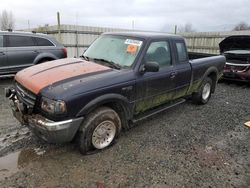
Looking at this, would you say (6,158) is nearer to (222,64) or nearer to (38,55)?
(38,55)

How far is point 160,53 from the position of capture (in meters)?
4.24

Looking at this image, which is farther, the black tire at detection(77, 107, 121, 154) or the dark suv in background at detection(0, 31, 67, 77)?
the dark suv in background at detection(0, 31, 67, 77)

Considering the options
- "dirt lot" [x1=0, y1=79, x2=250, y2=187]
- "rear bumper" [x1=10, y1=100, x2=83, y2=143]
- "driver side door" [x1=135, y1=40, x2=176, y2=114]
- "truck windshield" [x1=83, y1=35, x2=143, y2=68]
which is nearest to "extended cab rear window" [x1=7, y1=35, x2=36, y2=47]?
"dirt lot" [x1=0, y1=79, x2=250, y2=187]

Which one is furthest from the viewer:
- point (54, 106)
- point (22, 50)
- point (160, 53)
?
point (22, 50)

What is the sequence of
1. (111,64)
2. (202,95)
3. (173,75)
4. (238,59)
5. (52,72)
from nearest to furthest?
(52,72), (111,64), (173,75), (202,95), (238,59)

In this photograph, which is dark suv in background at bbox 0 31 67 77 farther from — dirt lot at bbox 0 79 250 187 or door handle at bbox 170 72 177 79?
door handle at bbox 170 72 177 79

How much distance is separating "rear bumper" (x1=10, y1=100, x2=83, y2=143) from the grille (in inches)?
7.4

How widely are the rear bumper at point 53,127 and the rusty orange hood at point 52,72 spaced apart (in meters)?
0.41

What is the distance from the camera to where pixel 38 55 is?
7.53 metres

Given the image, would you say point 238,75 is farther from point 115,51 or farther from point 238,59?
point 115,51

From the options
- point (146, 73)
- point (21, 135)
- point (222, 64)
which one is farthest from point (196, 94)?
point (21, 135)

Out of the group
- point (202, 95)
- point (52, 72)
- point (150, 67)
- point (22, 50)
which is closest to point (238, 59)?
point (202, 95)

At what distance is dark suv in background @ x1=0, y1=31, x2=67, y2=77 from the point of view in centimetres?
702

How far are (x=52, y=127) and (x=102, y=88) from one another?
35.0 inches
